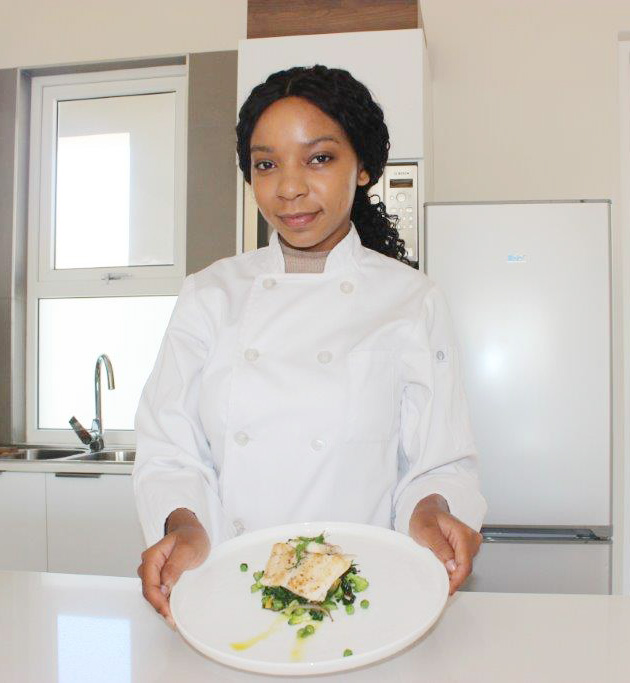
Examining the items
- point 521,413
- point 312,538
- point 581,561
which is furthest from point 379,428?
point 581,561

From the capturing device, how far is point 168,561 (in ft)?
2.59

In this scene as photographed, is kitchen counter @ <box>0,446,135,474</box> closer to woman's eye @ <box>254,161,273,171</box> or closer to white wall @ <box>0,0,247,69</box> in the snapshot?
woman's eye @ <box>254,161,273,171</box>

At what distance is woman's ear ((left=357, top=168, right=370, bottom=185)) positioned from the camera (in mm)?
1144

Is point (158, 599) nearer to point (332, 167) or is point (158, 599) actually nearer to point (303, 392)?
point (303, 392)

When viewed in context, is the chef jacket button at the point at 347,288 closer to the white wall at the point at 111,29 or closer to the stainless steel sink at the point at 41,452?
the stainless steel sink at the point at 41,452

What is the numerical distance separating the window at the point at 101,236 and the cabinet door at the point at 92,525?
606 millimetres

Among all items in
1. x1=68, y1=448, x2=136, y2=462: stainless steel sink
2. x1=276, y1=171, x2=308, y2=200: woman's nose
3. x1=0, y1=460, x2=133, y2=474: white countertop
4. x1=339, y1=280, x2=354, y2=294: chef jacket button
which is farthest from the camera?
x1=68, y1=448, x2=136, y2=462: stainless steel sink

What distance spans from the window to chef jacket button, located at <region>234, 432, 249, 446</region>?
6.25ft

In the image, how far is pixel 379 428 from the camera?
106cm

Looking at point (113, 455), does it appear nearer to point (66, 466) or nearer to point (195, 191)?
point (66, 466)

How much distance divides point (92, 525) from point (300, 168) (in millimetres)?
1622

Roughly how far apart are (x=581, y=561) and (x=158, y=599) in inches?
65.0

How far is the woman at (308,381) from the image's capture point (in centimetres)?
103

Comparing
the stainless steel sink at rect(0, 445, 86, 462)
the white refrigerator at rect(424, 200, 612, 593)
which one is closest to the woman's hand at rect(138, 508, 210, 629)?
the white refrigerator at rect(424, 200, 612, 593)
